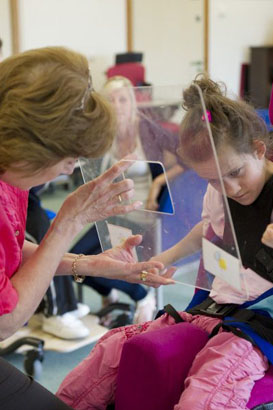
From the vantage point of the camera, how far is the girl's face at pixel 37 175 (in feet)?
3.86

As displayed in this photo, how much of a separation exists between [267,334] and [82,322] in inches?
62.8

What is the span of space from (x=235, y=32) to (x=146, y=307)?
186 inches

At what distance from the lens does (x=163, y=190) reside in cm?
144

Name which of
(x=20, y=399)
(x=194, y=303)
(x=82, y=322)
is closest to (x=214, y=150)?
(x=194, y=303)

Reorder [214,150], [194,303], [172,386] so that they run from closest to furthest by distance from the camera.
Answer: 1. [214,150]
2. [172,386]
3. [194,303]

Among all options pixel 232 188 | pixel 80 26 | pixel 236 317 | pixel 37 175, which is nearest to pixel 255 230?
pixel 232 188

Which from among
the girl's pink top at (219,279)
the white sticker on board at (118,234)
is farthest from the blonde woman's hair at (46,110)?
the white sticker on board at (118,234)

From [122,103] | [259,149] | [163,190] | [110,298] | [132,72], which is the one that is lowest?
[110,298]

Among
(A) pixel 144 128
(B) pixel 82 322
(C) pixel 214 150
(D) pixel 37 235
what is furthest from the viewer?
(B) pixel 82 322

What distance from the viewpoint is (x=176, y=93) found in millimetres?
1205

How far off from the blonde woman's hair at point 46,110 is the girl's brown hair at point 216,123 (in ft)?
0.58

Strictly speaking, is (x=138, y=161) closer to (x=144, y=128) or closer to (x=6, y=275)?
(x=144, y=128)

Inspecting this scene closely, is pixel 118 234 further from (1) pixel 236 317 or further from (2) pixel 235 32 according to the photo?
(2) pixel 235 32

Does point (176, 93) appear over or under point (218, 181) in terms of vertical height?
over
